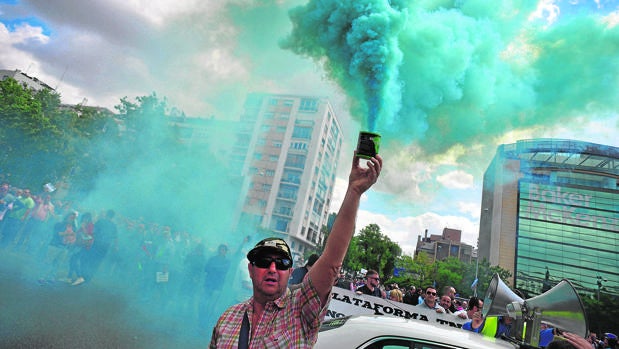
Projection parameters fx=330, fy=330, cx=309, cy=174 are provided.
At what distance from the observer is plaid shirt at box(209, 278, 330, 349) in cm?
121

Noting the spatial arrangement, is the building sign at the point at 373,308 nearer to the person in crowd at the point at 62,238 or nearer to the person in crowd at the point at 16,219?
the person in crowd at the point at 62,238

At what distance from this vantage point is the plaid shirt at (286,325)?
1.21m

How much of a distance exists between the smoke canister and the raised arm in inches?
1.2

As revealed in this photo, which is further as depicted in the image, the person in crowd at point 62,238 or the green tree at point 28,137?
the green tree at point 28,137

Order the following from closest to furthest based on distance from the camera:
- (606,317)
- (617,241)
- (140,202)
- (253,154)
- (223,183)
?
(140,202)
(223,183)
(253,154)
(606,317)
(617,241)

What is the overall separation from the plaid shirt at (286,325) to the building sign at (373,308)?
3.93m

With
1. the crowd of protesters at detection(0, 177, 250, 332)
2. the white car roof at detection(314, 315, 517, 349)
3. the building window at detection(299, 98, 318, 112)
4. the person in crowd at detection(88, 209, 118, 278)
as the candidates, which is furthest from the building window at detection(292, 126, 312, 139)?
the white car roof at detection(314, 315, 517, 349)

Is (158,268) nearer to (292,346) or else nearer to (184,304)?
(184,304)

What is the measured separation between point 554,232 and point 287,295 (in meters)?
64.9

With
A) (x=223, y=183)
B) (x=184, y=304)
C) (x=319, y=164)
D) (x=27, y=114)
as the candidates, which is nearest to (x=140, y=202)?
(x=223, y=183)

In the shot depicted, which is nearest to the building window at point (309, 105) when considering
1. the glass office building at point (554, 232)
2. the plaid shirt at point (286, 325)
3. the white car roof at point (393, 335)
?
the glass office building at point (554, 232)

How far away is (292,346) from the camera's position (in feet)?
3.89

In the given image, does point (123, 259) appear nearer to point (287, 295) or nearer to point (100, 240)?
point (100, 240)

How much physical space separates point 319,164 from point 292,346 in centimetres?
4998
